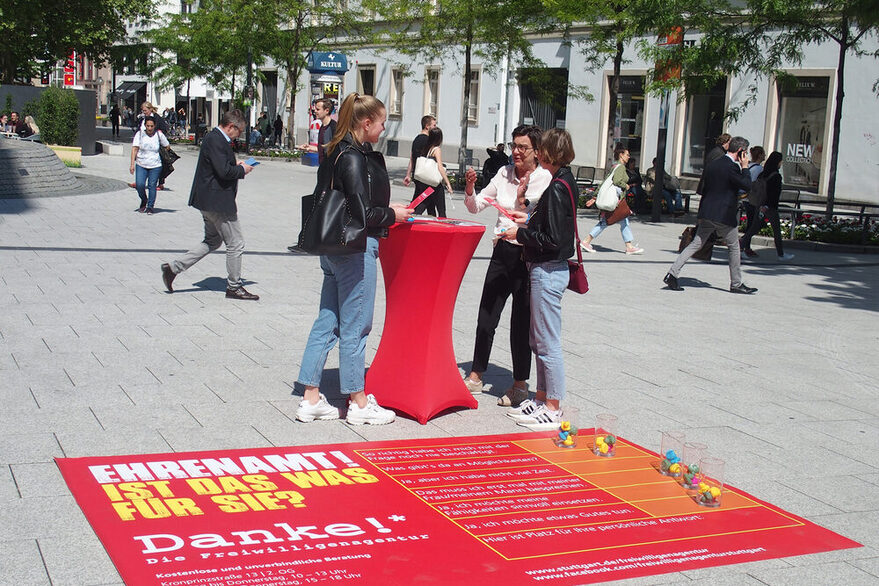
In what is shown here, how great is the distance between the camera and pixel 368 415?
601cm

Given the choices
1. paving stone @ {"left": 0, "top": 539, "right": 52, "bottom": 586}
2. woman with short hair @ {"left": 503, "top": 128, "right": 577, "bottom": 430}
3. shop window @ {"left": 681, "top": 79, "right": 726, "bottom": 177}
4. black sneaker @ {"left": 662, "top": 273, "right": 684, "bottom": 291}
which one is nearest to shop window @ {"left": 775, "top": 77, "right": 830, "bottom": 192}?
shop window @ {"left": 681, "top": 79, "right": 726, "bottom": 177}

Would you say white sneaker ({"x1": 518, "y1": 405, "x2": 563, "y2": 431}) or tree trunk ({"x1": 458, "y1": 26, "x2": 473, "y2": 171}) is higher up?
tree trunk ({"x1": 458, "y1": 26, "x2": 473, "y2": 171})

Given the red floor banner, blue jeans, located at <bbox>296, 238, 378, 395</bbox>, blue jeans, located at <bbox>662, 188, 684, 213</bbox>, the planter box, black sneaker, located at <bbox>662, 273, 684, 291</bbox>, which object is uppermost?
the planter box

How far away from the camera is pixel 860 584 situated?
4.17 metres

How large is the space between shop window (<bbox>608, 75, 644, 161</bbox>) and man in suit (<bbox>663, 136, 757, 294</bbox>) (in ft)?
68.3

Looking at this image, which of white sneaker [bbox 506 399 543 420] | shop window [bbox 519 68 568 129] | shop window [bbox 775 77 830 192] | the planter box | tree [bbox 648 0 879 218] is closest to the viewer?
white sneaker [bbox 506 399 543 420]

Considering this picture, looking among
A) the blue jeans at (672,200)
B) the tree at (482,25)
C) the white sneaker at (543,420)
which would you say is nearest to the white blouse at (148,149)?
the blue jeans at (672,200)

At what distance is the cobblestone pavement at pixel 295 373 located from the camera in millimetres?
4746

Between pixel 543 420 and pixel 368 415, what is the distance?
1.05 meters

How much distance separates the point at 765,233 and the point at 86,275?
40.4 feet

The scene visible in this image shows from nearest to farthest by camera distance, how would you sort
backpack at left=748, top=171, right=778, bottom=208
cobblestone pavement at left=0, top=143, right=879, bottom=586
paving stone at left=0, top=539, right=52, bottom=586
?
paving stone at left=0, top=539, right=52, bottom=586 → cobblestone pavement at left=0, top=143, right=879, bottom=586 → backpack at left=748, top=171, right=778, bottom=208

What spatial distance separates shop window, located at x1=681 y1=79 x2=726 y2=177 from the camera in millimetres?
29656

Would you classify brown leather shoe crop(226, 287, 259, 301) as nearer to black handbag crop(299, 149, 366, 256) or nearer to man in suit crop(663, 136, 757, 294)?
black handbag crop(299, 149, 366, 256)

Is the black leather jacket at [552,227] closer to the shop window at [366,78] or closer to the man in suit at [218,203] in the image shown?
the man in suit at [218,203]
